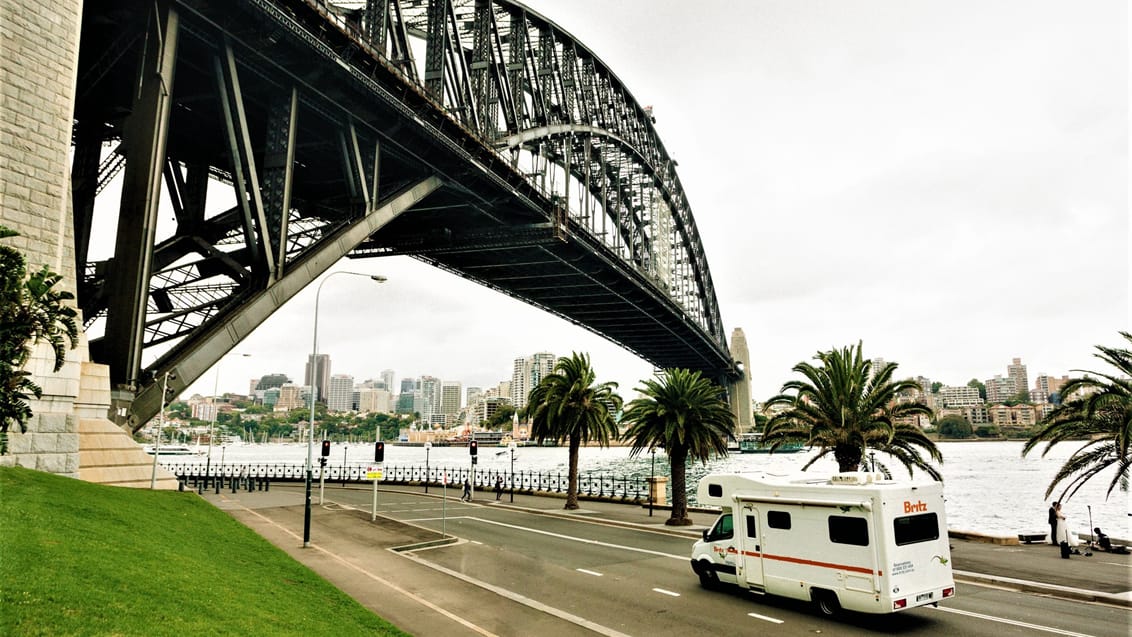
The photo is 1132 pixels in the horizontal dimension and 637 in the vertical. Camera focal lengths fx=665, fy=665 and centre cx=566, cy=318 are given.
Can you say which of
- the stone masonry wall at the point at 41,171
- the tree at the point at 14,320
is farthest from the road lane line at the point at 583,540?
the tree at the point at 14,320

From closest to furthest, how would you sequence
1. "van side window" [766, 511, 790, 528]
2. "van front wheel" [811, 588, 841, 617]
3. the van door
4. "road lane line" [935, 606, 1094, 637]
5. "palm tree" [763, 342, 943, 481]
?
"road lane line" [935, 606, 1094, 637] < "van front wheel" [811, 588, 841, 617] < "van side window" [766, 511, 790, 528] < the van door < "palm tree" [763, 342, 943, 481]

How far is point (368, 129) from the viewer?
30.4 m

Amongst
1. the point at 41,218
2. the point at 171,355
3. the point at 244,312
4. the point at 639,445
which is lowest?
the point at 639,445

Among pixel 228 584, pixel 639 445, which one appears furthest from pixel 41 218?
pixel 639 445

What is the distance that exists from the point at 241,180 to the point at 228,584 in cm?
1450

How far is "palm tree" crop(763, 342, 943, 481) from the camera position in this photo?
25297mm

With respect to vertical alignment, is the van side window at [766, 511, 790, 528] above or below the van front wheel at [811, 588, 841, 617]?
above

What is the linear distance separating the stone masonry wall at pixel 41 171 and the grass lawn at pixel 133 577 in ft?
5.46

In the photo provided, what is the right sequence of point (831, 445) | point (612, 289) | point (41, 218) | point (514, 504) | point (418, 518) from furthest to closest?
point (612, 289) < point (514, 504) < point (418, 518) < point (831, 445) < point (41, 218)

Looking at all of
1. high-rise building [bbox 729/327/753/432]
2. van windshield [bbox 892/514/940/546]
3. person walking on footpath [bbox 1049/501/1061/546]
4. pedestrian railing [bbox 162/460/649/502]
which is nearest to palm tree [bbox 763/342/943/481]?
person walking on footpath [bbox 1049/501/1061/546]

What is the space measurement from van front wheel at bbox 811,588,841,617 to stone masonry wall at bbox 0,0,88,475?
19673 mm

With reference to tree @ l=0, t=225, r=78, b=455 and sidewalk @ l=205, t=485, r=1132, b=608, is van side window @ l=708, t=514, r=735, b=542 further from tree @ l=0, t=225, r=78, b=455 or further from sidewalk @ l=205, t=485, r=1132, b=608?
tree @ l=0, t=225, r=78, b=455

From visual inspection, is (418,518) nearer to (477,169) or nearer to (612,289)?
(477,169)

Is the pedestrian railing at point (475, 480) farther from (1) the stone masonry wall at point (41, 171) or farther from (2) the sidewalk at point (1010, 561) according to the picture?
(1) the stone masonry wall at point (41, 171)
